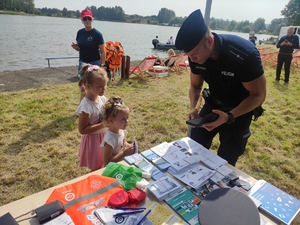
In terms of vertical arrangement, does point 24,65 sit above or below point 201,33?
below

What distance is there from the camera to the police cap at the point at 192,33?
1.43 metres

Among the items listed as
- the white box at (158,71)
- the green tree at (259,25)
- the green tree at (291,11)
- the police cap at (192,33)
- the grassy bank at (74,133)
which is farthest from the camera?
the green tree at (259,25)

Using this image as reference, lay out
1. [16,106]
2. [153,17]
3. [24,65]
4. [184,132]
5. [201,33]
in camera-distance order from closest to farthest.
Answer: [201,33], [184,132], [16,106], [24,65], [153,17]

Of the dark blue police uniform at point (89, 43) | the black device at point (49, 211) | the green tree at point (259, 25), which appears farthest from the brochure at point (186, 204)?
the green tree at point (259, 25)

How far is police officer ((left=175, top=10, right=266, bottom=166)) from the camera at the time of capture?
1.48 m

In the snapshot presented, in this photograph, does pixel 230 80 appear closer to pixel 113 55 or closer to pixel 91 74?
pixel 91 74

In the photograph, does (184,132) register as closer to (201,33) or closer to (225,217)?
(201,33)

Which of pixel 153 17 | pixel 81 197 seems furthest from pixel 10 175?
pixel 153 17

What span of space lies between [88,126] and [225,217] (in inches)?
60.0

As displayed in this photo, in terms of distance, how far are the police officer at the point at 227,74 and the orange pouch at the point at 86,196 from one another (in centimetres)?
86

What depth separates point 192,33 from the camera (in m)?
1.43

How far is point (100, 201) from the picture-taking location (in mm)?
1092

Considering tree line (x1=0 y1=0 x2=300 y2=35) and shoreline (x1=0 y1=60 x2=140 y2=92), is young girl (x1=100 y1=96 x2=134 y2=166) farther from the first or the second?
tree line (x1=0 y1=0 x2=300 y2=35)

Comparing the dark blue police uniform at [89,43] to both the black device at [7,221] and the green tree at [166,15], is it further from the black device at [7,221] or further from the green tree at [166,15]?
the green tree at [166,15]
